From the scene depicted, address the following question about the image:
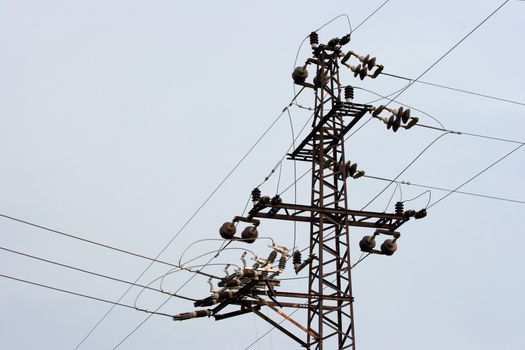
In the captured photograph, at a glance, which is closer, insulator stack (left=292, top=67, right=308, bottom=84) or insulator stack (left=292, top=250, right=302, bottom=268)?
insulator stack (left=292, top=250, right=302, bottom=268)

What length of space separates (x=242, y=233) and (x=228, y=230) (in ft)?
1.25

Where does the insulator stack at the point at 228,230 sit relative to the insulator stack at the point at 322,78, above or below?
below

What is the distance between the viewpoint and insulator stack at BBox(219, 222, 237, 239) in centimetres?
3462

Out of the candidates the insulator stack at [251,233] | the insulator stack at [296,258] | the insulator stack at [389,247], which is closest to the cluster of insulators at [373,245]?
the insulator stack at [389,247]

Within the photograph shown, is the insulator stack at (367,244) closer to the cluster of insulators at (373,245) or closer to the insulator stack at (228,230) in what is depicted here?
the cluster of insulators at (373,245)

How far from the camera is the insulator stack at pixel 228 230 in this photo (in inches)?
1363

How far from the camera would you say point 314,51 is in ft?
118

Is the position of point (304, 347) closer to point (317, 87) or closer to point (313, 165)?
point (313, 165)

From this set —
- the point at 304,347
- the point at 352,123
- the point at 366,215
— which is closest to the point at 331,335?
the point at 304,347

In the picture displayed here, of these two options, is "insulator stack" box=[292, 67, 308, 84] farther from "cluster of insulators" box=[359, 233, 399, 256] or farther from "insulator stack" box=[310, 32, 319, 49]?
"cluster of insulators" box=[359, 233, 399, 256]

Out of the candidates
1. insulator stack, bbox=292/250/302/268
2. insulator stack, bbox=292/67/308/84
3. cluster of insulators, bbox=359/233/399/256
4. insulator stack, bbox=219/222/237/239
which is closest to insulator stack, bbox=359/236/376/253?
cluster of insulators, bbox=359/233/399/256

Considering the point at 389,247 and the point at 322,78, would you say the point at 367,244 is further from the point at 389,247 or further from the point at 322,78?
the point at 322,78

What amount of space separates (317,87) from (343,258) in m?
4.94

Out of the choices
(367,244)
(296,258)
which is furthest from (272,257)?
(367,244)
